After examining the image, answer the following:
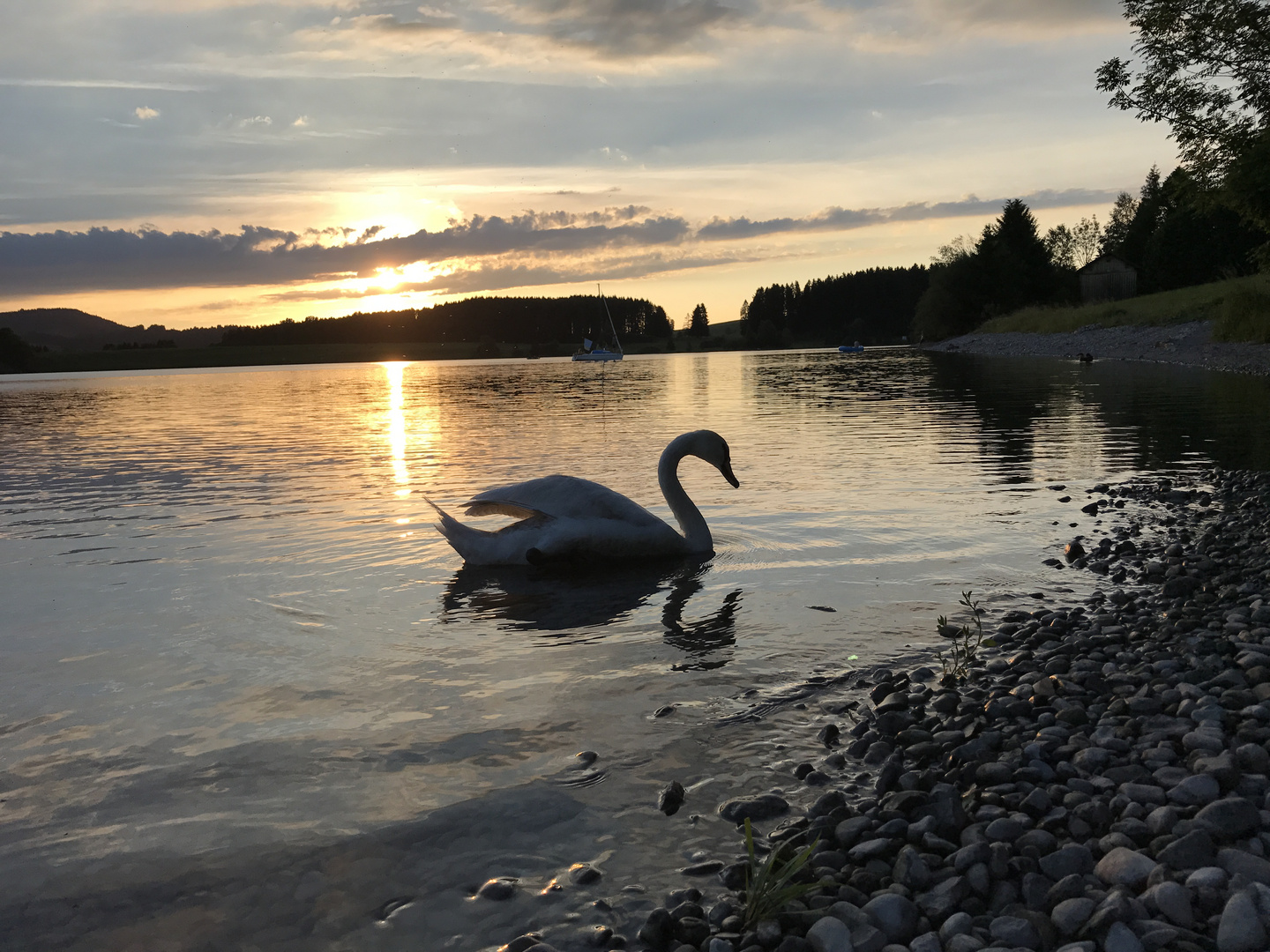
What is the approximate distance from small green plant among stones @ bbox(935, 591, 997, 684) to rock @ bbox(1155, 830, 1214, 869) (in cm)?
225

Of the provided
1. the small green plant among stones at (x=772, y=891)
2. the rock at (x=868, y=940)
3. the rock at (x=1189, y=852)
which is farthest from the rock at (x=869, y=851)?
the rock at (x=1189, y=852)

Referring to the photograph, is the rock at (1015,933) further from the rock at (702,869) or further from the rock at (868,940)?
the rock at (702,869)

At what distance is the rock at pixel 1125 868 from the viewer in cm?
354

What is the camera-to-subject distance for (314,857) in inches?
165

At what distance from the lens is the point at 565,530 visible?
9.30 meters

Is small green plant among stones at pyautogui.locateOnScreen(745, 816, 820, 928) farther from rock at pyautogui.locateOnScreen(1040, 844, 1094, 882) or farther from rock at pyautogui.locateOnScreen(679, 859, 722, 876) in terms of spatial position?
rock at pyautogui.locateOnScreen(1040, 844, 1094, 882)

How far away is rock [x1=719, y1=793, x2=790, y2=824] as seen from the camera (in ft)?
14.4

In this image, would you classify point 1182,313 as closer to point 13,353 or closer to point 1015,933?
point 1015,933

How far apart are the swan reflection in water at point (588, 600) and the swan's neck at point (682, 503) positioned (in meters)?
0.26

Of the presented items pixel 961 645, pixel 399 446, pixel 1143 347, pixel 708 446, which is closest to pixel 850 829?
pixel 961 645

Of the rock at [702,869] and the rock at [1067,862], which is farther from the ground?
the rock at [1067,862]

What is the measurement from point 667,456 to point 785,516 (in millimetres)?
2313

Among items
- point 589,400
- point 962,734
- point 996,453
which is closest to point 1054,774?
point 962,734

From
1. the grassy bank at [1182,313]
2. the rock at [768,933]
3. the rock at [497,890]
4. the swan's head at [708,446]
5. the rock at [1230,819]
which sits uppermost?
the grassy bank at [1182,313]
